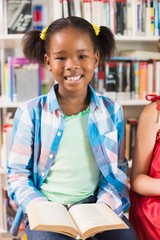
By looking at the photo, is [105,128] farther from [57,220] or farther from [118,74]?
[118,74]

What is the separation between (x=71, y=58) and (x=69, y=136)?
0.84 ft

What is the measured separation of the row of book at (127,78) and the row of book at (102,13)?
16 cm

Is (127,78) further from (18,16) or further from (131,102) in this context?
(18,16)

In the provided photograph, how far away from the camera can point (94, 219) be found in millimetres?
944

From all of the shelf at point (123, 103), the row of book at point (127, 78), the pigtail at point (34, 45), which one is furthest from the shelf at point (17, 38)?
the pigtail at point (34, 45)

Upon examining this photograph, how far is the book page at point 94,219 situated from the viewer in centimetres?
91

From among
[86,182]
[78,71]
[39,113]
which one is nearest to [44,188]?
[86,182]

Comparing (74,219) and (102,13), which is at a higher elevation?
(102,13)

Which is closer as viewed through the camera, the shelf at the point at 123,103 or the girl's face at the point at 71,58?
the girl's face at the point at 71,58

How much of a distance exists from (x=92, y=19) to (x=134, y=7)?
24 centimetres

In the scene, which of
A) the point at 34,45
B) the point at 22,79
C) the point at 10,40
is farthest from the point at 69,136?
the point at 10,40

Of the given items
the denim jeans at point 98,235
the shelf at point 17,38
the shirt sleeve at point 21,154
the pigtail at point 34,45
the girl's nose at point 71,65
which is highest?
the shelf at point 17,38

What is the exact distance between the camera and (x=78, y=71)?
116cm

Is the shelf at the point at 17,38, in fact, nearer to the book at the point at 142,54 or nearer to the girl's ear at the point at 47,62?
the book at the point at 142,54
